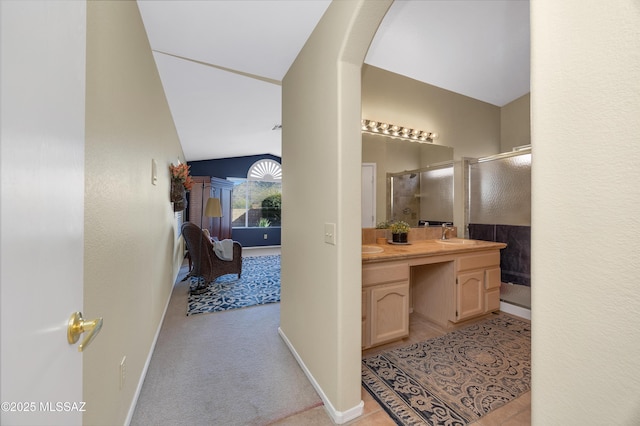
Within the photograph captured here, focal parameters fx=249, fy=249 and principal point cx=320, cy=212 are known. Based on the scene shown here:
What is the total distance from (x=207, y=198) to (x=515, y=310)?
5.95m

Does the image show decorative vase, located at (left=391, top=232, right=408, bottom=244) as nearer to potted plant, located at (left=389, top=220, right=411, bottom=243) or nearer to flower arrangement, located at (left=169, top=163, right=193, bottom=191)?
potted plant, located at (left=389, top=220, right=411, bottom=243)

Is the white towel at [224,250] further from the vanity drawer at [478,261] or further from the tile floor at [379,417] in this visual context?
the vanity drawer at [478,261]

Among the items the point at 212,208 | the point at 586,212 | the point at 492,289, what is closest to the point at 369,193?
the point at 492,289

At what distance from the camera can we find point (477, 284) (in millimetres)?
2688

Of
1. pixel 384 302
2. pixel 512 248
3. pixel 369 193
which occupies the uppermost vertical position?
pixel 369 193

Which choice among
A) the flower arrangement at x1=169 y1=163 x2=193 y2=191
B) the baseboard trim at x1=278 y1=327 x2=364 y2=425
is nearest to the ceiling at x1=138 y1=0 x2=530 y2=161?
the flower arrangement at x1=169 y1=163 x2=193 y2=191

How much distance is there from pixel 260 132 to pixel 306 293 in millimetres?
3839

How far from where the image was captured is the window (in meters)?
7.46

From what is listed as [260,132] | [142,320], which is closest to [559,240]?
[142,320]

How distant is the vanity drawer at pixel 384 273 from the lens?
1993 millimetres

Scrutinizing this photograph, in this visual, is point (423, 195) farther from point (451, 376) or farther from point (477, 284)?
point (451, 376)

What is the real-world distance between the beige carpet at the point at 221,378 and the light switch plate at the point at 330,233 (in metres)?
1.04

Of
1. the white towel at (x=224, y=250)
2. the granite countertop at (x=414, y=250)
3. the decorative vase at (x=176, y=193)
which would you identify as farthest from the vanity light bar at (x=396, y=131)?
the white towel at (x=224, y=250)

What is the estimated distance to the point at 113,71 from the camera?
1.22m
